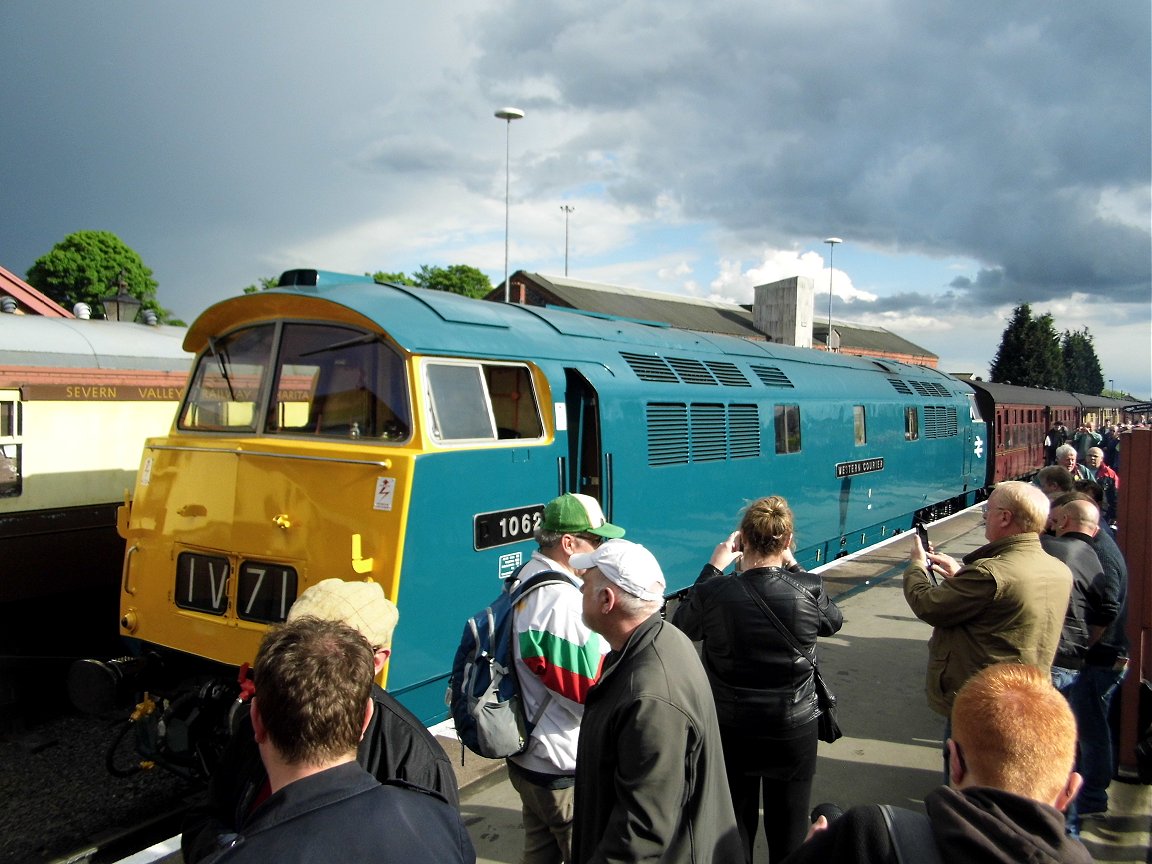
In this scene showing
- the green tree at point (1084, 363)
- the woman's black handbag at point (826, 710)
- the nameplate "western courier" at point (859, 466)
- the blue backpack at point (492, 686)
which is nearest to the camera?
the blue backpack at point (492, 686)

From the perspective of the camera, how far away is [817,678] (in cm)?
339

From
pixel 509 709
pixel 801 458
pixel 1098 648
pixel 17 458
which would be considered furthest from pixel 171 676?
pixel 801 458

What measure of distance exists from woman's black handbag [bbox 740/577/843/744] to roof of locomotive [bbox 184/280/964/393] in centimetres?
253

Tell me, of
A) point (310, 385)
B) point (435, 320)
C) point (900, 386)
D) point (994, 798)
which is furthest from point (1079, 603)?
point (900, 386)

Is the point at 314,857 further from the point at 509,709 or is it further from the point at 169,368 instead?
the point at 169,368

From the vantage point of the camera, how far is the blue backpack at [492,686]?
292 cm

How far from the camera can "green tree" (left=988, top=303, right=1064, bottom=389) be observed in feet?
201

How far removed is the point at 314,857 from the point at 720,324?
1484 inches

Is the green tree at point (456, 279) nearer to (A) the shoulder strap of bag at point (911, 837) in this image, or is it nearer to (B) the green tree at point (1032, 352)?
(B) the green tree at point (1032, 352)

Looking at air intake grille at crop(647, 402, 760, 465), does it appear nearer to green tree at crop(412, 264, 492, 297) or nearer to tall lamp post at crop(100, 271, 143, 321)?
tall lamp post at crop(100, 271, 143, 321)

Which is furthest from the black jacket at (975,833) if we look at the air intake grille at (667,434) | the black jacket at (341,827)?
the air intake grille at (667,434)

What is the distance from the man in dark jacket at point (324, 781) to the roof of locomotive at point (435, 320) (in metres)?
2.95

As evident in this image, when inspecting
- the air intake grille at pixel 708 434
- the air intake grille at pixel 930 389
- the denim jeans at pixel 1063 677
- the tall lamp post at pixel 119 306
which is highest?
the tall lamp post at pixel 119 306

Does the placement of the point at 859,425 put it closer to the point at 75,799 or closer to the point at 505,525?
the point at 505,525
